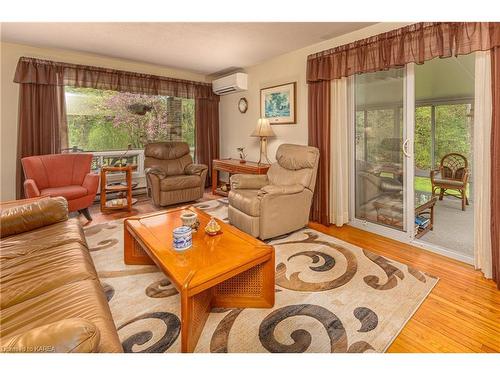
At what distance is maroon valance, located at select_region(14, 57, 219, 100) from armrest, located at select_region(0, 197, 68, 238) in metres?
2.55

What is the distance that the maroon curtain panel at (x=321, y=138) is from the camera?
3316 mm

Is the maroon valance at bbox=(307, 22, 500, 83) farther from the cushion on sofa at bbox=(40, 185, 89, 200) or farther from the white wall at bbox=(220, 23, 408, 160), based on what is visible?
the cushion on sofa at bbox=(40, 185, 89, 200)

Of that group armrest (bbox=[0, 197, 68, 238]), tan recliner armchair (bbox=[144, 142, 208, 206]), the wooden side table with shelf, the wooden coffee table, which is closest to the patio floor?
the wooden coffee table

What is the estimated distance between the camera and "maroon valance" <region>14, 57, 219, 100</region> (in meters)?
3.60

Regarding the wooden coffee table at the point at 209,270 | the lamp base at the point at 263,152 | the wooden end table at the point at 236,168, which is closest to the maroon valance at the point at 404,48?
the lamp base at the point at 263,152

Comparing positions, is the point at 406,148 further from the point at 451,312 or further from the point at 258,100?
the point at 258,100

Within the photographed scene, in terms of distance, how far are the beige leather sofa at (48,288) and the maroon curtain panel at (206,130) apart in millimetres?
3480

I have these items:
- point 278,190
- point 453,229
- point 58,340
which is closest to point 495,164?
point 453,229

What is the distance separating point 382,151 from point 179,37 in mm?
2769

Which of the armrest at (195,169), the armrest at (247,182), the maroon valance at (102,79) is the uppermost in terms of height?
the maroon valance at (102,79)

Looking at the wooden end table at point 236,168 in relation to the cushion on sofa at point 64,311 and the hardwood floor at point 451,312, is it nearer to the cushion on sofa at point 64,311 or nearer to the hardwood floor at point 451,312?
the hardwood floor at point 451,312
